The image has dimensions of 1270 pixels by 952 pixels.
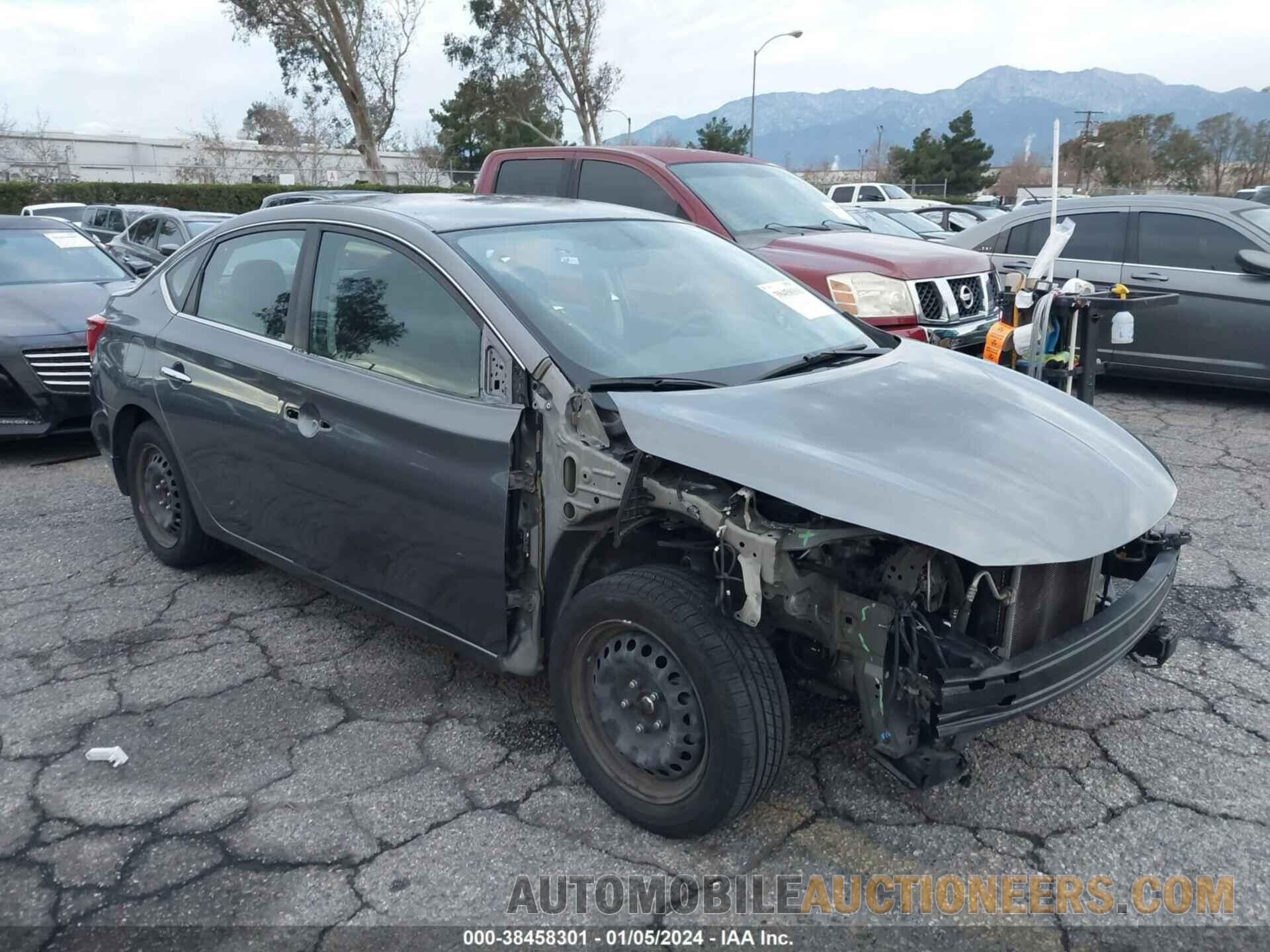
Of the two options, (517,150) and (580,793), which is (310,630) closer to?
(580,793)

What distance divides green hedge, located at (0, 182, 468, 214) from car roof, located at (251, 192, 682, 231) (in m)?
25.1

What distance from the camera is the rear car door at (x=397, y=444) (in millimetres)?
2988

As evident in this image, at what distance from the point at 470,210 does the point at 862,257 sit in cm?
331

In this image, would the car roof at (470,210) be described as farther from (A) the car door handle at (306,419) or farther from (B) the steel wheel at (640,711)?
(B) the steel wheel at (640,711)

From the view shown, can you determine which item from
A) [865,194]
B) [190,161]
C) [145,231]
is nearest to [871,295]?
[145,231]

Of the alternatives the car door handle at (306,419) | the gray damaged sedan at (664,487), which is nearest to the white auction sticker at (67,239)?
the gray damaged sedan at (664,487)

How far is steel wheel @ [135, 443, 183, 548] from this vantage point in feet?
14.9

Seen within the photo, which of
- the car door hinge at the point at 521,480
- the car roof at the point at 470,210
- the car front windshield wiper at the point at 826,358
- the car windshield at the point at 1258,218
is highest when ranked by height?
the car windshield at the point at 1258,218

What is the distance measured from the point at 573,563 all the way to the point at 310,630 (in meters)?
1.73

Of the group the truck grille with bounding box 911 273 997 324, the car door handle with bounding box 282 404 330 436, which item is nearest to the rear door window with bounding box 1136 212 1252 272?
the truck grille with bounding box 911 273 997 324

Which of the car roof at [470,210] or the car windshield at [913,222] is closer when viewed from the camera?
the car roof at [470,210]

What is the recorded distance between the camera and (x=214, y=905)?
2533mm

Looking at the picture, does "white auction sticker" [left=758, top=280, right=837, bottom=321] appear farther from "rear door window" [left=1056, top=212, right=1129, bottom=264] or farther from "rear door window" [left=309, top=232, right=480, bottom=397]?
"rear door window" [left=1056, top=212, right=1129, bottom=264]

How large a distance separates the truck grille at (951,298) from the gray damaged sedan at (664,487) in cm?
256
